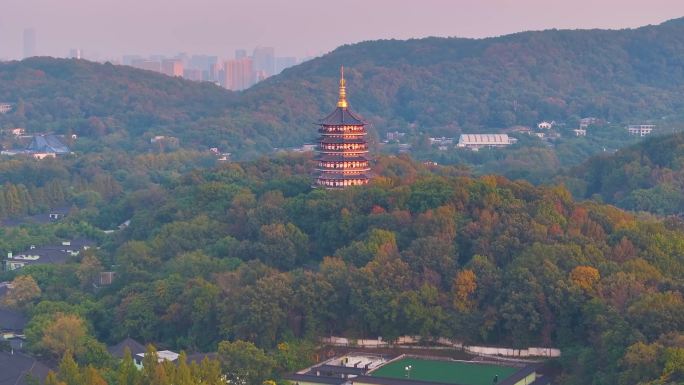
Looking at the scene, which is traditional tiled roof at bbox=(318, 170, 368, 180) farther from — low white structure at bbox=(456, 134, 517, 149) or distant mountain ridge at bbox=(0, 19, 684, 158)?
distant mountain ridge at bbox=(0, 19, 684, 158)

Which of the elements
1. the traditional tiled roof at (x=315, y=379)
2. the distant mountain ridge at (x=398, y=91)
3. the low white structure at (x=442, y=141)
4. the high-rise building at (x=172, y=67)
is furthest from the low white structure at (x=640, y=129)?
the high-rise building at (x=172, y=67)

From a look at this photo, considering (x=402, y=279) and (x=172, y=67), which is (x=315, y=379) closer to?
(x=402, y=279)

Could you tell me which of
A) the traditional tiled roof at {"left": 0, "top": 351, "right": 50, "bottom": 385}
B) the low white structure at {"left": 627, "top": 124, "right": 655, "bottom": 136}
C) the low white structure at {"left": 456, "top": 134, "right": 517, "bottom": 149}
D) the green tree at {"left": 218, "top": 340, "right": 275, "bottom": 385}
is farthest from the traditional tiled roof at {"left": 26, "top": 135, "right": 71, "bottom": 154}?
the green tree at {"left": 218, "top": 340, "right": 275, "bottom": 385}

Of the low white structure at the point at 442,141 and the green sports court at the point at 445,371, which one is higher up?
the low white structure at the point at 442,141

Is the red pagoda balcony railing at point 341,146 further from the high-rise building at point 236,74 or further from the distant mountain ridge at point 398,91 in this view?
the high-rise building at point 236,74

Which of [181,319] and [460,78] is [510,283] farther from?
[460,78]

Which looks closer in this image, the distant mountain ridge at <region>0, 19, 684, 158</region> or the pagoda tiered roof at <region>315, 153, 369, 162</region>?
the pagoda tiered roof at <region>315, 153, 369, 162</region>
